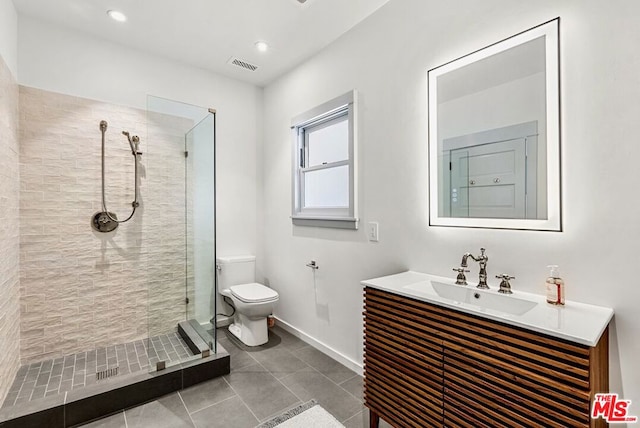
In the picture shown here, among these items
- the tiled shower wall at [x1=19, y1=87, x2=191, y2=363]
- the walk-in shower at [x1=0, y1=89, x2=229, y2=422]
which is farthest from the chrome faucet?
the tiled shower wall at [x1=19, y1=87, x2=191, y2=363]

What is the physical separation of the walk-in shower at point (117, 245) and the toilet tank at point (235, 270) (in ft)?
1.74

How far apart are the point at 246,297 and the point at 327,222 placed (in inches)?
38.5

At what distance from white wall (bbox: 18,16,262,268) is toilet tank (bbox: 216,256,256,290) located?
0.60 feet

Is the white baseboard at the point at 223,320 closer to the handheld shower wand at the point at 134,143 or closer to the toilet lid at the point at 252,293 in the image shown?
the toilet lid at the point at 252,293

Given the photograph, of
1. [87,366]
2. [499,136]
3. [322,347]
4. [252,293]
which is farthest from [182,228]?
[499,136]

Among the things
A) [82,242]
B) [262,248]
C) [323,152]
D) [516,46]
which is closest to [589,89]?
[516,46]

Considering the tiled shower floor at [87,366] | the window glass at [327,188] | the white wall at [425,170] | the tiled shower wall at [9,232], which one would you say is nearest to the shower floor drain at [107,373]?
the tiled shower floor at [87,366]

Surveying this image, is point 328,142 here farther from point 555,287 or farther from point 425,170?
point 555,287

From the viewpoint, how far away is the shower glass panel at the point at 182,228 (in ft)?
7.90

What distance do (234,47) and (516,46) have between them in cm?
222

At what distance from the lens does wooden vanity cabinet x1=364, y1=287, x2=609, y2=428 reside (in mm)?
979

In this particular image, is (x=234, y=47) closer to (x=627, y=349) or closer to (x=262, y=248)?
(x=262, y=248)

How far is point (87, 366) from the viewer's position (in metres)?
2.26

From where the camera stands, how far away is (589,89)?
1.26m
